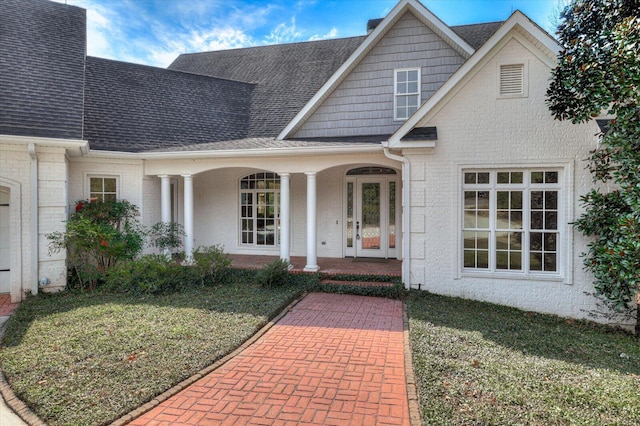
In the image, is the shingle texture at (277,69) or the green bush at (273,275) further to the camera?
the shingle texture at (277,69)

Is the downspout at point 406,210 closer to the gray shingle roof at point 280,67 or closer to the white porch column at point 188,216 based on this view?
the gray shingle roof at point 280,67

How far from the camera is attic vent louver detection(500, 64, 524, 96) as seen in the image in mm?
7828

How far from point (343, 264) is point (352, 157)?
10.3 feet

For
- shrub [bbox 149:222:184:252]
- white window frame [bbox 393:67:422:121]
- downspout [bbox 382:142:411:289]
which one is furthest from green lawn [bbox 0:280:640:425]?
white window frame [bbox 393:67:422:121]

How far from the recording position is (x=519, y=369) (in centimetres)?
484

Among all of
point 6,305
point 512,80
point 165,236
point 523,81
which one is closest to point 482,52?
point 512,80

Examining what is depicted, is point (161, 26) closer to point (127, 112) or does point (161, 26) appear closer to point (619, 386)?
point (127, 112)

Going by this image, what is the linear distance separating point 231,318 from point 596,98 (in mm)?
7379

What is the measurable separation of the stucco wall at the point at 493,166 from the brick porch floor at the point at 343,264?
1.52 meters

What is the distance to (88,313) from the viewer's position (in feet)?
23.2

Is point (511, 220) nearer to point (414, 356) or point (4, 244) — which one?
point (414, 356)

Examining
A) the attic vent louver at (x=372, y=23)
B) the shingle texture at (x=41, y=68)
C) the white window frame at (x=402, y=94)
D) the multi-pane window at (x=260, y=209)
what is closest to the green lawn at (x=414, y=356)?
the shingle texture at (x=41, y=68)

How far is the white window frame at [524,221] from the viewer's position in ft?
25.3

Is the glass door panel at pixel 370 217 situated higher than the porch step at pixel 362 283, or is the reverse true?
the glass door panel at pixel 370 217
